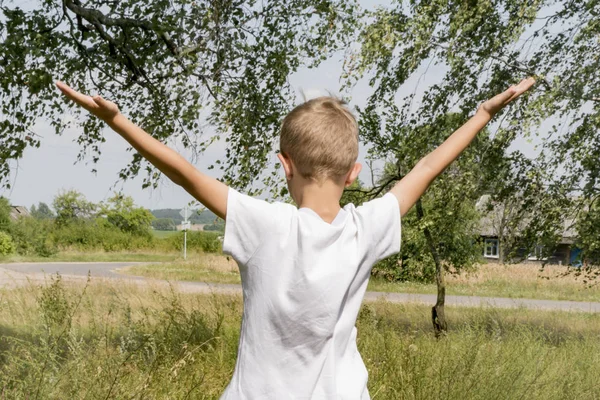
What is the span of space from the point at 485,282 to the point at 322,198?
2659 centimetres

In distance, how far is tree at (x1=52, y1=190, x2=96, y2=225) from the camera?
154 ft

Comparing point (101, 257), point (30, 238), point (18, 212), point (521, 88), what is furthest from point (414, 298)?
point (18, 212)

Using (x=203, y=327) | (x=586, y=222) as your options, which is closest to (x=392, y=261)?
(x=586, y=222)

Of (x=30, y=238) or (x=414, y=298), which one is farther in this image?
(x=30, y=238)

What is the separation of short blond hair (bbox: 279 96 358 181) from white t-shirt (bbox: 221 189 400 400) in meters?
0.13

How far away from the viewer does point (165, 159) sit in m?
1.70

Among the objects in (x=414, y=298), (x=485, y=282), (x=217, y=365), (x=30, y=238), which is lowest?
(x=217, y=365)

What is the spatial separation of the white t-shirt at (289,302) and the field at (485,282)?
758 inches

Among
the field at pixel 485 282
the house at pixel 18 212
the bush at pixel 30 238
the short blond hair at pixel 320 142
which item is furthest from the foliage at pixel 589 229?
the house at pixel 18 212

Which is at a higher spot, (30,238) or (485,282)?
(30,238)

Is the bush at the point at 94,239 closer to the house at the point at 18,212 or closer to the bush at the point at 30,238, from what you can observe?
the bush at the point at 30,238

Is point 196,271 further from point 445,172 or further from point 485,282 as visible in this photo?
point 445,172

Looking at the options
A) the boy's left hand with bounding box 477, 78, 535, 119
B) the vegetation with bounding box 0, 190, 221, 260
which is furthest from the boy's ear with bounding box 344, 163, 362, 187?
the vegetation with bounding box 0, 190, 221, 260

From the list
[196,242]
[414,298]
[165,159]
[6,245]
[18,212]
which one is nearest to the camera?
[165,159]
